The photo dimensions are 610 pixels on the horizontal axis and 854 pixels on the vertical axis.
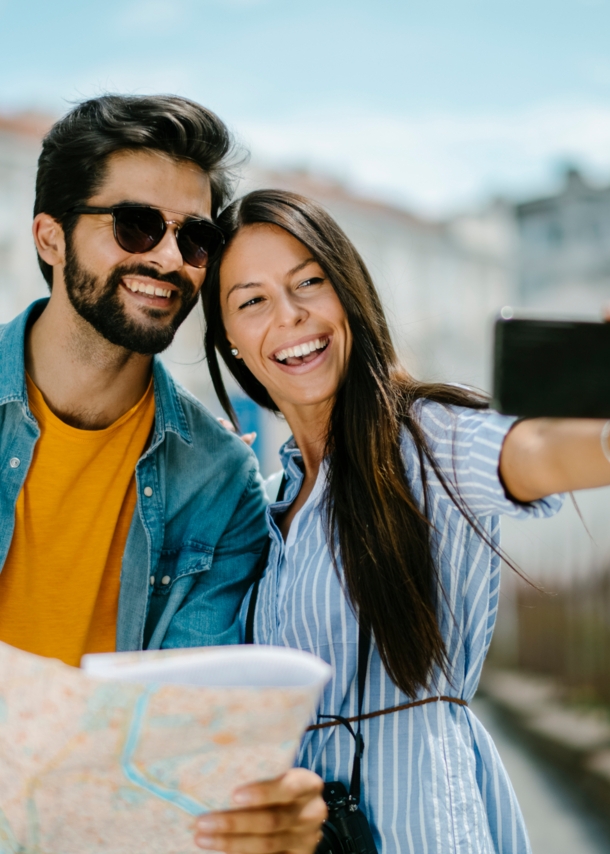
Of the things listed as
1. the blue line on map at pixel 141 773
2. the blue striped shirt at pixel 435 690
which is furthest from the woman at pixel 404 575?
the blue line on map at pixel 141 773

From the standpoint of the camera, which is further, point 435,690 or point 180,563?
point 180,563

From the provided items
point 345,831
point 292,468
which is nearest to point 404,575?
point 345,831

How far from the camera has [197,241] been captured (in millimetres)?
2465

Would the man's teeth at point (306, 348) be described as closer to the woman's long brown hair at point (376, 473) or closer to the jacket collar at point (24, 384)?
the woman's long brown hair at point (376, 473)

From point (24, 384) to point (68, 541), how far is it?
0.47 m

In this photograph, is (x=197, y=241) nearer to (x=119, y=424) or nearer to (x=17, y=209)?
(x=119, y=424)

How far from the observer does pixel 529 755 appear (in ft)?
18.9

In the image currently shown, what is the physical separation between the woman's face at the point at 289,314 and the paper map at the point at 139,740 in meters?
1.26

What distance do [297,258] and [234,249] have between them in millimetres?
227

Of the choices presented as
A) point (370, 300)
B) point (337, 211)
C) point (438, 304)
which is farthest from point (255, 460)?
point (438, 304)

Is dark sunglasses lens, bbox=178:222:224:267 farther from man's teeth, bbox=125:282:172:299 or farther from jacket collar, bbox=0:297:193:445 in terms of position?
jacket collar, bbox=0:297:193:445

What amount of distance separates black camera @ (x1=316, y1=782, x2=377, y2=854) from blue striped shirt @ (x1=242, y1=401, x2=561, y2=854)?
0.17 ft

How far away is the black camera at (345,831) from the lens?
171 centimetres

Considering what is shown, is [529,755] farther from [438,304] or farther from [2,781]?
[438,304]
